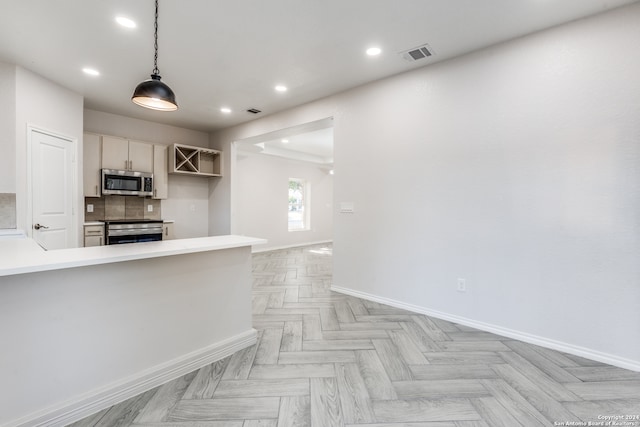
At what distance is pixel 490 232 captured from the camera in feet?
9.11

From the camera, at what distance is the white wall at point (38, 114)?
323cm

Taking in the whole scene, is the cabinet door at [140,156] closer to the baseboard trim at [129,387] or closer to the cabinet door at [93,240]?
the cabinet door at [93,240]

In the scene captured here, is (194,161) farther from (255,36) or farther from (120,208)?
(255,36)

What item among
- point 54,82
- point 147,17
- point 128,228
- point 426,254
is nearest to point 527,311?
point 426,254

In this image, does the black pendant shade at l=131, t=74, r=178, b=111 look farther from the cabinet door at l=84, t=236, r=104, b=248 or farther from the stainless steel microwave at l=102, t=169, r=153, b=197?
the cabinet door at l=84, t=236, r=104, b=248

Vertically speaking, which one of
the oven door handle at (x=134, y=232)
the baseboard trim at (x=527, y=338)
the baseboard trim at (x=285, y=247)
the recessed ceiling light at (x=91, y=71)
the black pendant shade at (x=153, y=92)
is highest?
the recessed ceiling light at (x=91, y=71)

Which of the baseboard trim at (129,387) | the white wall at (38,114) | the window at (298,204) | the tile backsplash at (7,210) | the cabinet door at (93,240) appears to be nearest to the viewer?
the baseboard trim at (129,387)

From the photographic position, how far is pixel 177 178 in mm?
5684

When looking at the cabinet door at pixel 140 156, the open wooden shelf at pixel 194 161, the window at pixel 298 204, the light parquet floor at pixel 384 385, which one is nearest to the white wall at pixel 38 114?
the cabinet door at pixel 140 156

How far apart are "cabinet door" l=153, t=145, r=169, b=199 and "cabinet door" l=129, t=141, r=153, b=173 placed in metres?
0.08

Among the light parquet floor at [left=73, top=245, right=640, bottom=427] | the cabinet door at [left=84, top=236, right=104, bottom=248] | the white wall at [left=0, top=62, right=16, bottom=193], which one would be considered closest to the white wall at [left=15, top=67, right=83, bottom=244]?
the white wall at [left=0, top=62, right=16, bottom=193]

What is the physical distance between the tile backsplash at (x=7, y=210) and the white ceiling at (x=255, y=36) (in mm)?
1487

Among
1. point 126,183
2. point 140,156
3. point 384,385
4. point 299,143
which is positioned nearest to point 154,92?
point 384,385

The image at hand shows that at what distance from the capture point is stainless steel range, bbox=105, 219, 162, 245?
4402 mm
